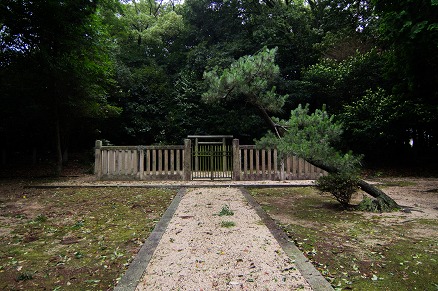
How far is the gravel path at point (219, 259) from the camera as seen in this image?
2482 mm

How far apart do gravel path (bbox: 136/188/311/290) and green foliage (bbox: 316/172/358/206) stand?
1657 mm

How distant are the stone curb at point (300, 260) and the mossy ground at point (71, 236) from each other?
170 cm

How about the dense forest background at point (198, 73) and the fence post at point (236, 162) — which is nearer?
the dense forest background at point (198, 73)

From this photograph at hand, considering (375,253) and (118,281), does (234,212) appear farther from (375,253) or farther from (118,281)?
(118,281)

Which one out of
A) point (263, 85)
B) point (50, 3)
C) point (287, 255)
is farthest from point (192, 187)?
point (50, 3)

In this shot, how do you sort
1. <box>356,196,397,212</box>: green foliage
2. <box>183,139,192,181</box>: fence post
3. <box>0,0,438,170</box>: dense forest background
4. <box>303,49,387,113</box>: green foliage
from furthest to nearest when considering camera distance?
<box>303,49,387,113</box>: green foliage, <box>183,139,192,181</box>: fence post, <box>0,0,438,170</box>: dense forest background, <box>356,196,397,212</box>: green foliage

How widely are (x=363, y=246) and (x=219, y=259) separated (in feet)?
5.69

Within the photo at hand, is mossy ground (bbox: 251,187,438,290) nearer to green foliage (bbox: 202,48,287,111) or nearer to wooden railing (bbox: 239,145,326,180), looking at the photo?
wooden railing (bbox: 239,145,326,180)

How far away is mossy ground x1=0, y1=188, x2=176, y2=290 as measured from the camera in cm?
264

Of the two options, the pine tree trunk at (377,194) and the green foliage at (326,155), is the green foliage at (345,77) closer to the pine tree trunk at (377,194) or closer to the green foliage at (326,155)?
the green foliage at (326,155)

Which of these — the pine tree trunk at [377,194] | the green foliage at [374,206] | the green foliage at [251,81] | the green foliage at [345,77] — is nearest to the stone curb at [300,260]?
the pine tree trunk at [377,194]

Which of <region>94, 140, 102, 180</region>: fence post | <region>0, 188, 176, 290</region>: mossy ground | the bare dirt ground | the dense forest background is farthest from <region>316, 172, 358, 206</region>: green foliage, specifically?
<region>94, 140, 102, 180</region>: fence post

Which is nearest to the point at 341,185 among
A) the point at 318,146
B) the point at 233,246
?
the point at 318,146

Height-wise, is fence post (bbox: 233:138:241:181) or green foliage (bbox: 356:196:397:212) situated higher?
fence post (bbox: 233:138:241:181)
